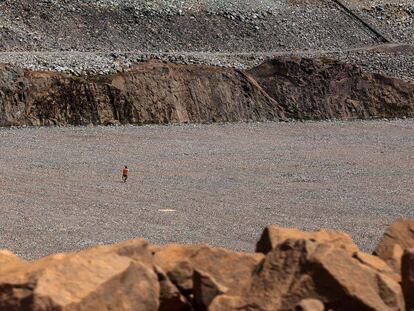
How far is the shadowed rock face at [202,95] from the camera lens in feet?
120

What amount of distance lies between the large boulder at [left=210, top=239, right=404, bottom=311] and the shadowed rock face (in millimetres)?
29686

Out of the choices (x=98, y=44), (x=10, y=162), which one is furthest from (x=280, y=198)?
(x=98, y=44)

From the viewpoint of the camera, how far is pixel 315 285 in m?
6.45

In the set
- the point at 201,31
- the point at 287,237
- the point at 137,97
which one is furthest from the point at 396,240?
the point at 201,31

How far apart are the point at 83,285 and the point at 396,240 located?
2714 millimetres

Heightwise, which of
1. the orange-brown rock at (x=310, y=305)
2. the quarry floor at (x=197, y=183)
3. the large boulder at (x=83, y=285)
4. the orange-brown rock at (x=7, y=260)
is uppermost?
the large boulder at (x=83, y=285)

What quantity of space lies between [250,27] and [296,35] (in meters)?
2.41

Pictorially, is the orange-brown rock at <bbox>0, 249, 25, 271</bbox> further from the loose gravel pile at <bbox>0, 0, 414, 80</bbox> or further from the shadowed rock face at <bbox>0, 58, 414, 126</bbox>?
the loose gravel pile at <bbox>0, 0, 414, 80</bbox>

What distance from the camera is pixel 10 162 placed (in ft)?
84.0

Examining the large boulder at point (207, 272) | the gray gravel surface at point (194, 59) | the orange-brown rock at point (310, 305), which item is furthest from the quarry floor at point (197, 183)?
the orange-brown rock at point (310, 305)

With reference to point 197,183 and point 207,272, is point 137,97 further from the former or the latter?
point 207,272

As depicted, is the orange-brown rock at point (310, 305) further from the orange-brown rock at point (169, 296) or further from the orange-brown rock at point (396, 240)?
the orange-brown rock at point (396, 240)

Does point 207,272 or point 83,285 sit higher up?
point 83,285

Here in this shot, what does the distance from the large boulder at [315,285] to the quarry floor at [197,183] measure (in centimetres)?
712
